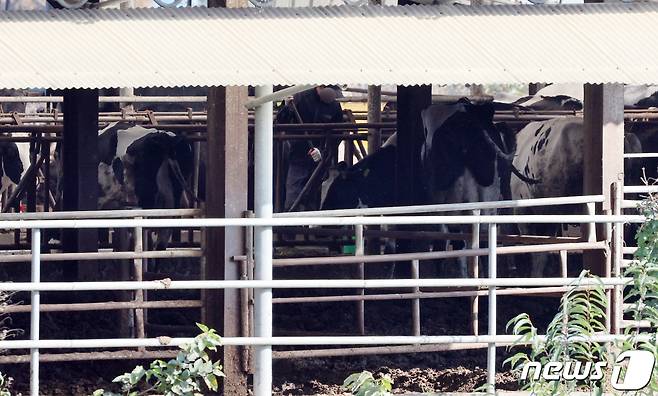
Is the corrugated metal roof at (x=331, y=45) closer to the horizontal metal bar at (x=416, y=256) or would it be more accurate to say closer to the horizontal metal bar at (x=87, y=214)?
the horizontal metal bar at (x=87, y=214)

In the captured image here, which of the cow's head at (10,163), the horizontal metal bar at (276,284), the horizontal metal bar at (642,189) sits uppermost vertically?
the cow's head at (10,163)

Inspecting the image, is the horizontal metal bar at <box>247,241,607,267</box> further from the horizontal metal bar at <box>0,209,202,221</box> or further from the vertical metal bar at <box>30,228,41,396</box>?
the vertical metal bar at <box>30,228,41,396</box>

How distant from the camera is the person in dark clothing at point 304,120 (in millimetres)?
16359

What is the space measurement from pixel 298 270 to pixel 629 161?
4105mm

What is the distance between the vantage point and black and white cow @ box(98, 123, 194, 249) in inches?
619

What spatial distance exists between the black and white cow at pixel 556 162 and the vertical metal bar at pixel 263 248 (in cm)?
710

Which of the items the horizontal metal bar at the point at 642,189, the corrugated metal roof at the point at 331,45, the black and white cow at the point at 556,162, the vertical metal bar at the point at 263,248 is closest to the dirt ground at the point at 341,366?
the horizontal metal bar at the point at 642,189

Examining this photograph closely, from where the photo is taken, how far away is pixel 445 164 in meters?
14.2

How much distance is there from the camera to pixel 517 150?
52.3 feet

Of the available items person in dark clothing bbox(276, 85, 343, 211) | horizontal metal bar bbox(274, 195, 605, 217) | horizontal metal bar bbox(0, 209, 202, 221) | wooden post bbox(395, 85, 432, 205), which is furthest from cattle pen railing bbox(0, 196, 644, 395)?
person in dark clothing bbox(276, 85, 343, 211)

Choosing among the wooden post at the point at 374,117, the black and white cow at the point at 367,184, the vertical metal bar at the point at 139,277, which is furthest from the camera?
the wooden post at the point at 374,117

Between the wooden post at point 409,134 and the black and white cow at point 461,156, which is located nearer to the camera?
the wooden post at point 409,134

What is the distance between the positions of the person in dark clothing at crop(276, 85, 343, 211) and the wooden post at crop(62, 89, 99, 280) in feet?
13.5

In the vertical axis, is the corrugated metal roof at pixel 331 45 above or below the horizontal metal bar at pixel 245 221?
above
